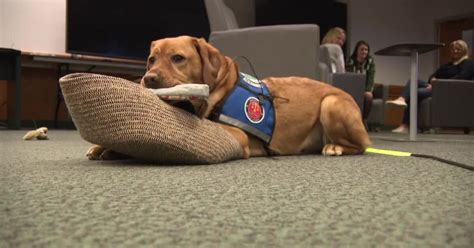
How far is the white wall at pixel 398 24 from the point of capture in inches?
389

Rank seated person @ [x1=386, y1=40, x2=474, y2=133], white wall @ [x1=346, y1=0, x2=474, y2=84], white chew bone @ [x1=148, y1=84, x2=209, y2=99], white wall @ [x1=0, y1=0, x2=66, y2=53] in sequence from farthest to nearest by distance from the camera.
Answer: white wall @ [x1=346, y1=0, x2=474, y2=84] → seated person @ [x1=386, y1=40, x2=474, y2=133] → white wall @ [x1=0, y1=0, x2=66, y2=53] → white chew bone @ [x1=148, y1=84, x2=209, y2=99]

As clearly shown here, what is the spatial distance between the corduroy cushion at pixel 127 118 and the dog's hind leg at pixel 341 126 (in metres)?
0.79

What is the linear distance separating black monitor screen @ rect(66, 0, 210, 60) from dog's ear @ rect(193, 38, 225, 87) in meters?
4.85

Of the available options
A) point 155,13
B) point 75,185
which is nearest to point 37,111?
point 155,13

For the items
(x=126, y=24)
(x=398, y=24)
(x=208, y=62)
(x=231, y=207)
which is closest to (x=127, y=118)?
(x=208, y=62)

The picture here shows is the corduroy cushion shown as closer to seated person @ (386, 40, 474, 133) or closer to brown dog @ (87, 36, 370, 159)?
brown dog @ (87, 36, 370, 159)

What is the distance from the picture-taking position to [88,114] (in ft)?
4.83

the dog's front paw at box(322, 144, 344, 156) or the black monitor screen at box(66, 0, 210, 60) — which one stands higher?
the black monitor screen at box(66, 0, 210, 60)

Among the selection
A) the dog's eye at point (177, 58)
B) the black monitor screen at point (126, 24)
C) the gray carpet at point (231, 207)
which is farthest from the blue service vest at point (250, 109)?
the black monitor screen at point (126, 24)

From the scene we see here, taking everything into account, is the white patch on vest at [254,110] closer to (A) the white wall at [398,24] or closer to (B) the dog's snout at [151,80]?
(B) the dog's snout at [151,80]

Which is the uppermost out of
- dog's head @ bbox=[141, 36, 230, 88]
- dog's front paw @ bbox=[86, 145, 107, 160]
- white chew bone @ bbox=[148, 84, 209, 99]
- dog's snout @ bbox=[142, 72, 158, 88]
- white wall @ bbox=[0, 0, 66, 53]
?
white wall @ bbox=[0, 0, 66, 53]

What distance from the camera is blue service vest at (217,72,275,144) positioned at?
188 cm

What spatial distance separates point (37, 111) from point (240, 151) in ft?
17.5

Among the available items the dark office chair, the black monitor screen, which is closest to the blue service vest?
the dark office chair
